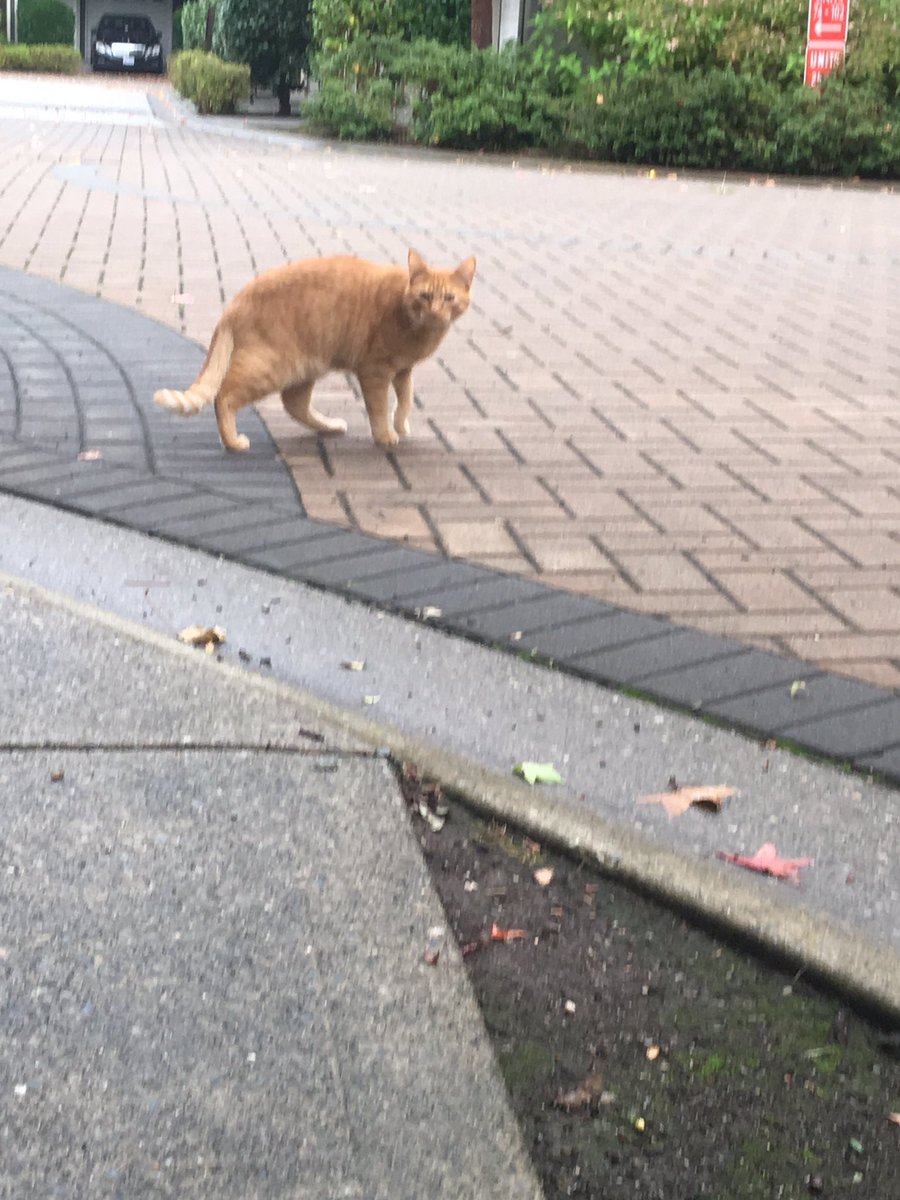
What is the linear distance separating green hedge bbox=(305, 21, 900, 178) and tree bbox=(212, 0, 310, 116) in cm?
649

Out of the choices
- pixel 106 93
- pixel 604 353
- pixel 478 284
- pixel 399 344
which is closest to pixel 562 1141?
pixel 399 344

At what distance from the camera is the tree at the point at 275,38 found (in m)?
26.5

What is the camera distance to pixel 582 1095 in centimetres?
217

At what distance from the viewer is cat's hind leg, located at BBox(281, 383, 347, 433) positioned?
213 inches

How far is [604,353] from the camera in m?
7.22

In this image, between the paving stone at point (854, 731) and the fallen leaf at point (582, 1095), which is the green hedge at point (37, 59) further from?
the fallen leaf at point (582, 1095)

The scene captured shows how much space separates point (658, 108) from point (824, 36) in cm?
213

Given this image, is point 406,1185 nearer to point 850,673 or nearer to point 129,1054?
point 129,1054

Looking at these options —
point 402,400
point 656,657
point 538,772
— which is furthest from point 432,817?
point 402,400

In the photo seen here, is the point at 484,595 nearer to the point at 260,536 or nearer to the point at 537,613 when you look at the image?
the point at 537,613

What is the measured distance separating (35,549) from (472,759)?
1.75 m

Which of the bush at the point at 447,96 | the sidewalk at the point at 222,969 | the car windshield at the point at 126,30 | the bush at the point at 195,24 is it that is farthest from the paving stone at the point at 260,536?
the car windshield at the point at 126,30

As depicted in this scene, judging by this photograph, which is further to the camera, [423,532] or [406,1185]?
[423,532]

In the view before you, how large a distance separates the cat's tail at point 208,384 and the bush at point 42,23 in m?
45.4
